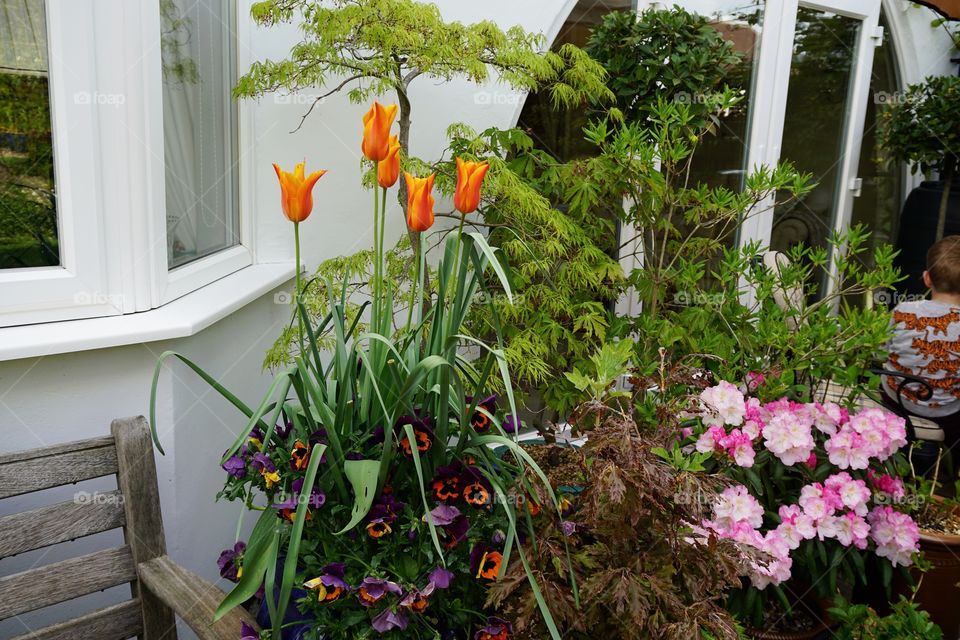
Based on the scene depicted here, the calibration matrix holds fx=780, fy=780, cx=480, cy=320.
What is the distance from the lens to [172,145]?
6.44 feet

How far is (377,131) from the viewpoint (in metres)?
1.21

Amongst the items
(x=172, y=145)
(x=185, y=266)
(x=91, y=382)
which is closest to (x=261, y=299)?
(x=185, y=266)

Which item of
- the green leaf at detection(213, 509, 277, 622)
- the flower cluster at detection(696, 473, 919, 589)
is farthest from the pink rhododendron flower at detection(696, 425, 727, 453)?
the green leaf at detection(213, 509, 277, 622)

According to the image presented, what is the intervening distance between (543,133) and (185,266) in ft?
5.70

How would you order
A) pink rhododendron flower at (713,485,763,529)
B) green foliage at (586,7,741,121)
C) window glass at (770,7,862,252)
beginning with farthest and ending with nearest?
window glass at (770,7,862,252) < green foliage at (586,7,741,121) < pink rhododendron flower at (713,485,763,529)

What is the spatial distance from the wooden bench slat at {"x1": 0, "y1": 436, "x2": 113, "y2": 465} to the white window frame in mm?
336

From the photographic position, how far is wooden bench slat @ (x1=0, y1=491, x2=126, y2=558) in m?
1.32

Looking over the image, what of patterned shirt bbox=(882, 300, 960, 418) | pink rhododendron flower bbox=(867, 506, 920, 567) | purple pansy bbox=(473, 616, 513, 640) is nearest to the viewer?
purple pansy bbox=(473, 616, 513, 640)

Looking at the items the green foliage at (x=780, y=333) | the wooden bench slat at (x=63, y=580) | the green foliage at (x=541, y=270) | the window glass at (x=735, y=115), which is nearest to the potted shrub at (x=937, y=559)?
the green foliage at (x=780, y=333)

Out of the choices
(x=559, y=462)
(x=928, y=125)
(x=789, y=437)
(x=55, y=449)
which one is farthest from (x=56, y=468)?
(x=928, y=125)

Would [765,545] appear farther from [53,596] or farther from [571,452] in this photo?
[53,596]

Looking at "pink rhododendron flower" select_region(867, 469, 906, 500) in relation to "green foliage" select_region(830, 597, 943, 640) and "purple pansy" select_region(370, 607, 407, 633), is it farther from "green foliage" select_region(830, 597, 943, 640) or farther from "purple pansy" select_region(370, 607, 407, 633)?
"purple pansy" select_region(370, 607, 407, 633)

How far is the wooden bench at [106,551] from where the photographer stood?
131cm

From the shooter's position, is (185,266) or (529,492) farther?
(185,266)
